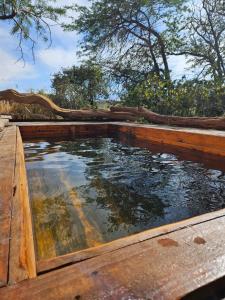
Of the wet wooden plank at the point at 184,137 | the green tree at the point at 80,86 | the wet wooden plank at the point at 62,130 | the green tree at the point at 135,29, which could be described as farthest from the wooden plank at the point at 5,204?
the green tree at the point at 135,29

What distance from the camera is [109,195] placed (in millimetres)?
2062

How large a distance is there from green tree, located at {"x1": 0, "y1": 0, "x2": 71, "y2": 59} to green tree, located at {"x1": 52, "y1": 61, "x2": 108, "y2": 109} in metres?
1.76

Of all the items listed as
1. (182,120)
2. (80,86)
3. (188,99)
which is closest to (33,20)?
(80,86)

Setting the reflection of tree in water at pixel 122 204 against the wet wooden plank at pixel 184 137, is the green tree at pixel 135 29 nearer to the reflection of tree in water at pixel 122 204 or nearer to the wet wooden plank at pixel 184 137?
the wet wooden plank at pixel 184 137

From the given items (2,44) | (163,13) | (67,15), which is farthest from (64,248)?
(67,15)

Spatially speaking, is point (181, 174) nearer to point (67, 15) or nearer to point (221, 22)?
point (221, 22)

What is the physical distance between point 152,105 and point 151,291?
Result: 7532 mm

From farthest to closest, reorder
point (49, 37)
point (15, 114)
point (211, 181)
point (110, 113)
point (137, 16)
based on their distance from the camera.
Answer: point (49, 37)
point (137, 16)
point (15, 114)
point (110, 113)
point (211, 181)

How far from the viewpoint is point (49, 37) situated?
11750mm

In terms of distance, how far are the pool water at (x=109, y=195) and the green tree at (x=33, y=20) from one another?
398 inches

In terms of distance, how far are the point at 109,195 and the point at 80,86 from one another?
33.0 feet

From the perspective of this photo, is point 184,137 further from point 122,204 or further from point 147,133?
point 122,204

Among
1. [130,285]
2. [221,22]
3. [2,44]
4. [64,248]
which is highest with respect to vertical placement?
[221,22]

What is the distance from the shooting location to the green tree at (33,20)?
11.2 m
